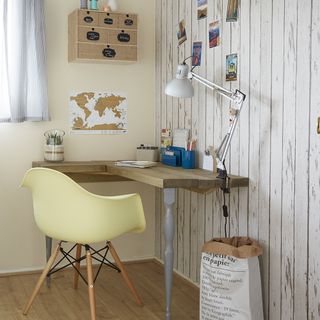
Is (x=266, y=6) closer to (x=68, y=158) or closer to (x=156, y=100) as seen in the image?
(x=156, y=100)

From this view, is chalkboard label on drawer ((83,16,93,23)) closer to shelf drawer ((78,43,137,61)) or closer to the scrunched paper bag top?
shelf drawer ((78,43,137,61))

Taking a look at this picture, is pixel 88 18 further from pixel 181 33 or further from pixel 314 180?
pixel 314 180

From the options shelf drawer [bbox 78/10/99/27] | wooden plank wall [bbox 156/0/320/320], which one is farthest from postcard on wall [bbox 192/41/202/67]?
shelf drawer [bbox 78/10/99/27]

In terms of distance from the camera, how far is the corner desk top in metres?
2.99

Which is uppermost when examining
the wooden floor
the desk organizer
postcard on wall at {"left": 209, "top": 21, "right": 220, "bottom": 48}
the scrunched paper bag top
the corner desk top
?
postcard on wall at {"left": 209, "top": 21, "right": 220, "bottom": 48}

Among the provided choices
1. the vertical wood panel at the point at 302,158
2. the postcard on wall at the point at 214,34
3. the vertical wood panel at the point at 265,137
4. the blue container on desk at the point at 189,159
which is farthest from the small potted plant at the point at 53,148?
the vertical wood panel at the point at 302,158

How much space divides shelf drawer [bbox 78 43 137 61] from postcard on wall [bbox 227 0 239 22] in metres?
0.97

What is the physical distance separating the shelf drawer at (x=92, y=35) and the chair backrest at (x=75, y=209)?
1.21m

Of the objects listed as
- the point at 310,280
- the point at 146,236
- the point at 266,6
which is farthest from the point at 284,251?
the point at 146,236

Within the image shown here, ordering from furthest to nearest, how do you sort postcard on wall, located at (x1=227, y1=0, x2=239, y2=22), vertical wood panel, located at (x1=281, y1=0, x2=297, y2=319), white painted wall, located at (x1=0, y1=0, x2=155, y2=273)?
white painted wall, located at (x1=0, y1=0, x2=155, y2=273)
postcard on wall, located at (x1=227, y1=0, x2=239, y2=22)
vertical wood panel, located at (x1=281, y1=0, x2=297, y2=319)

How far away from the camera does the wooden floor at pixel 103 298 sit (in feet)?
10.7

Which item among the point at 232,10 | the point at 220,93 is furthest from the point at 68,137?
the point at 232,10

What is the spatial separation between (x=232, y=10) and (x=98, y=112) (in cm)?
→ 143

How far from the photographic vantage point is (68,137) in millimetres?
4211
